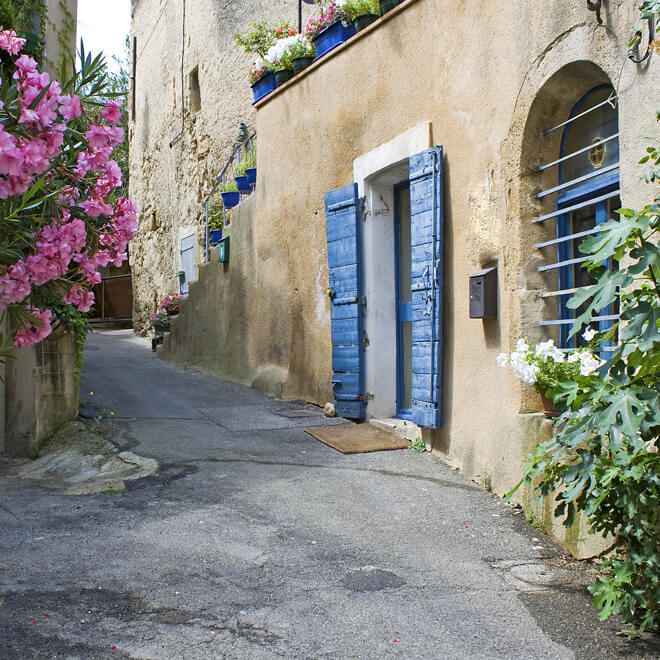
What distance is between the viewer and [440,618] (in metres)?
3.00

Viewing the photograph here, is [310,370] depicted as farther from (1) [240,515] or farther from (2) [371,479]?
(1) [240,515]

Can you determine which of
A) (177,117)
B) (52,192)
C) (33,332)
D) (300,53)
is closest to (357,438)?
(33,332)

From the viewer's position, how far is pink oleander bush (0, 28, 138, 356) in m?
2.21

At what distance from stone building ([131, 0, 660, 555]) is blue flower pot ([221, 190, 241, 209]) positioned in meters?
0.91

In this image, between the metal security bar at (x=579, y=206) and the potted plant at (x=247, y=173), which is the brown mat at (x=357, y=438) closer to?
the metal security bar at (x=579, y=206)

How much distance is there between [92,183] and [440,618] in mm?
2225

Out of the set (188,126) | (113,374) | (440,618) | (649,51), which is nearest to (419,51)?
(649,51)

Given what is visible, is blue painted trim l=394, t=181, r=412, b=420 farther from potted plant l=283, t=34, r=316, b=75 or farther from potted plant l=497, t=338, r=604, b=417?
potted plant l=497, t=338, r=604, b=417

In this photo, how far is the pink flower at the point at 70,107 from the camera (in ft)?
7.88

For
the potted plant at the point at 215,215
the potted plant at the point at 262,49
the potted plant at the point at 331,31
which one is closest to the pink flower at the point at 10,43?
the potted plant at the point at 331,31

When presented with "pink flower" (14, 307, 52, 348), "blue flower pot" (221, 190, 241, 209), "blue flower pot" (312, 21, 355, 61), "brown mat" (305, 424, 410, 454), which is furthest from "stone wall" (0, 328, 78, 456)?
"blue flower pot" (221, 190, 241, 209)

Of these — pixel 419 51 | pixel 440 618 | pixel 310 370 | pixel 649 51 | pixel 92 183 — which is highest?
pixel 419 51

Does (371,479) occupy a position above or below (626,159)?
below

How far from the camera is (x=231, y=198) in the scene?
1052cm
